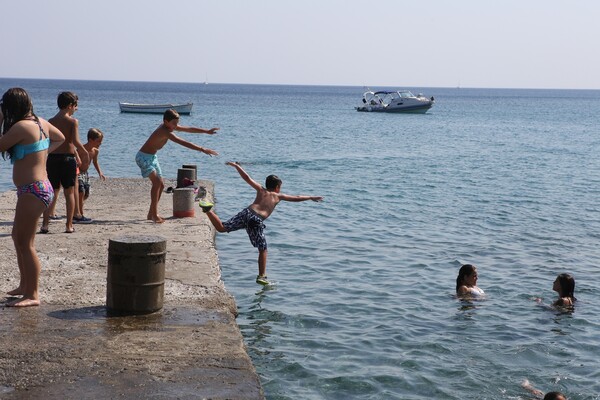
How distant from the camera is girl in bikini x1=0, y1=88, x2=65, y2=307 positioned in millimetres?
6695

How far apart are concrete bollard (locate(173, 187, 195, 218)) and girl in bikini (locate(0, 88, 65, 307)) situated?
17.8 ft

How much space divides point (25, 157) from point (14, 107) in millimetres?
405

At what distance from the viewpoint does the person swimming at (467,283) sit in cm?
1109

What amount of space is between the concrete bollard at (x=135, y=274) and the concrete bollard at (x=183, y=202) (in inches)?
202

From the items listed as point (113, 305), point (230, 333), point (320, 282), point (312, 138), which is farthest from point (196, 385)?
point (312, 138)

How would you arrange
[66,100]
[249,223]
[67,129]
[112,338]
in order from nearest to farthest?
[112,338] → [66,100] → [67,129] → [249,223]

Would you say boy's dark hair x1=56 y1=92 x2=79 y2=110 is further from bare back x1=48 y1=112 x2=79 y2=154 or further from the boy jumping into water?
the boy jumping into water

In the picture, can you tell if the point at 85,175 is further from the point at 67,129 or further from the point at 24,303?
the point at 24,303

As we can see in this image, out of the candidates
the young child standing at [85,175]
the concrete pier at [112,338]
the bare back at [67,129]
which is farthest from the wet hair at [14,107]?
the young child standing at [85,175]

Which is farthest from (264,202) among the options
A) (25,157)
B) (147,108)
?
(147,108)

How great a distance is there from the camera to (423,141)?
4978cm

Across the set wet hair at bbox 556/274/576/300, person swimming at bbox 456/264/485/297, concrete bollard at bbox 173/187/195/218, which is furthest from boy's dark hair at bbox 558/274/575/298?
concrete bollard at bbox 173/187/195/218

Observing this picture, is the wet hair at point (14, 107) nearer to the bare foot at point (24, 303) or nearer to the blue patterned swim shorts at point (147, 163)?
the bare foot at point (24, 303)

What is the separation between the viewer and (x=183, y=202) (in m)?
12.4
